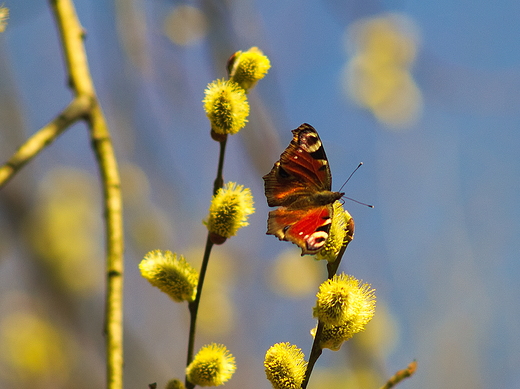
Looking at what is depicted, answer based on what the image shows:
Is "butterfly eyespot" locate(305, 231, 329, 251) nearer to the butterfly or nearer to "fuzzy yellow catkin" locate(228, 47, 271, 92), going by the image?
the butterfly

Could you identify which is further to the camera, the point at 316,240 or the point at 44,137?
the point at 316,240

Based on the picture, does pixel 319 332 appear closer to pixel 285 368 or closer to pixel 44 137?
pixel 285 368

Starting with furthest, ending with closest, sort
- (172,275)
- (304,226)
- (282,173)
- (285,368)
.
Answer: (282,173) → (304,226) → (172,275) → (285,368)

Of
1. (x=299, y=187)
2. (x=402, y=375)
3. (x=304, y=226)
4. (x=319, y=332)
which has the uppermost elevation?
(x=299, y=187)

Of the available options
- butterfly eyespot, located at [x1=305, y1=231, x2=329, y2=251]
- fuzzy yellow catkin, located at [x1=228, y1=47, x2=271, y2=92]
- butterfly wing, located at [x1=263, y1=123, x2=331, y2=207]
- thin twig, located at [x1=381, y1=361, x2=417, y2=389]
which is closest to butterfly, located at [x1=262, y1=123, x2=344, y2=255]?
butterfly wing, located at [x1=263, y1=123, x2=331, y2=207]

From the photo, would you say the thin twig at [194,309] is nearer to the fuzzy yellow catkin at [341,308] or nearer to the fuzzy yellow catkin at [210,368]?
Answer: the fuzzy yellow catkin at [210,368]

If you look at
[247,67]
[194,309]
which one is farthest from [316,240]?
[247,67]
